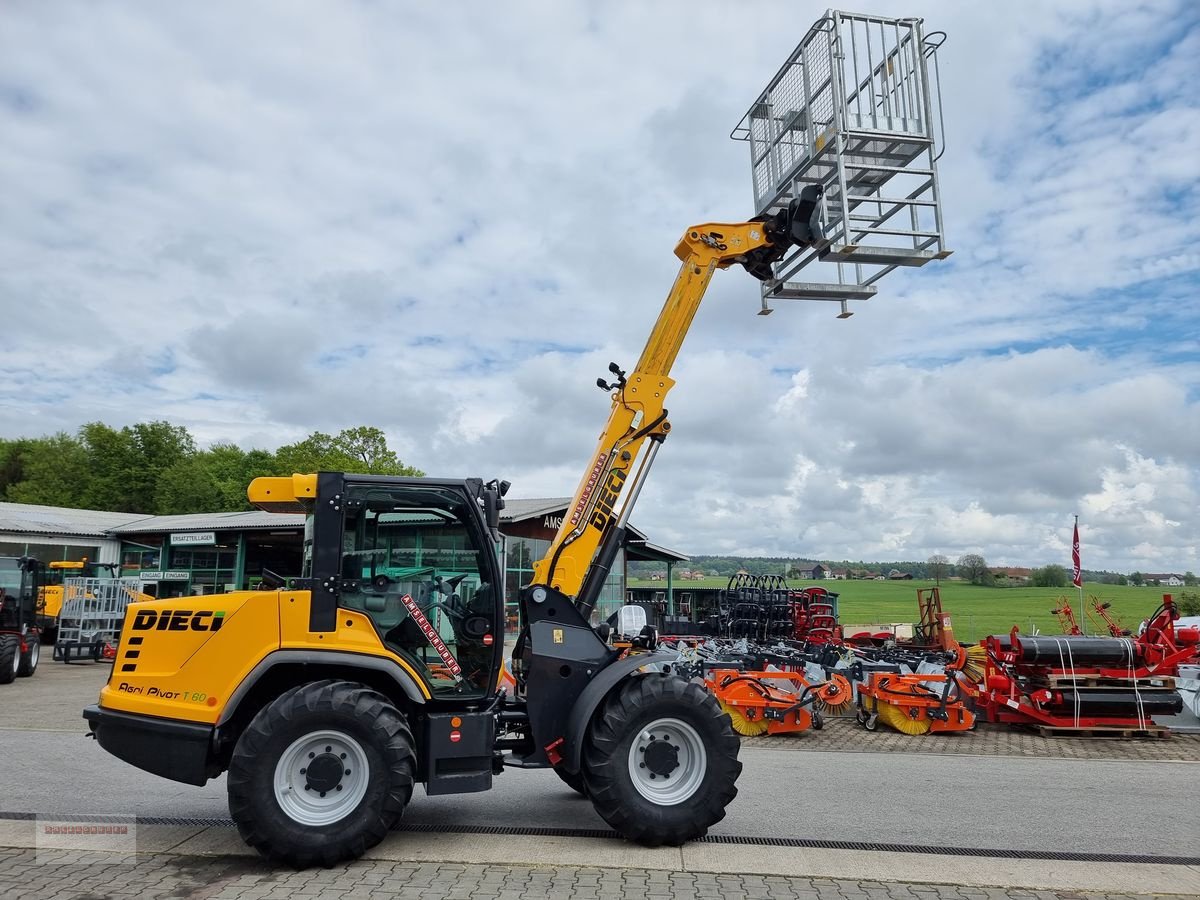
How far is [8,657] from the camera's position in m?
17.0

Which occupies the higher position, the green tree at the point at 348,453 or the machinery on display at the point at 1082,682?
the green tree at the point at 348,453

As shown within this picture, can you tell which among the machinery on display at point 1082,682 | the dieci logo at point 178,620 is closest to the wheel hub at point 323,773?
the dieci logo at point 178,620

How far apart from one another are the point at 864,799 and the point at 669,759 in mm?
2724

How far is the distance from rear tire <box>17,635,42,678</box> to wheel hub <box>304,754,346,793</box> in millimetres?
15648

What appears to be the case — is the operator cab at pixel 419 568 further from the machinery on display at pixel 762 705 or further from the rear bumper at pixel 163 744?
the machinery on display at pixel 762 705

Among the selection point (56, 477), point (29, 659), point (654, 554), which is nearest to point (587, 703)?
point (29, 659)

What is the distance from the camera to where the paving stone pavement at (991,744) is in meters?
11.3

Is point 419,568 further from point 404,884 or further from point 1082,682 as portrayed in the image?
point 1082,682

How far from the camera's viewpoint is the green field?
42.5 m

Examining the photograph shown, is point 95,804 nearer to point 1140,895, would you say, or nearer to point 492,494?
point 492,494

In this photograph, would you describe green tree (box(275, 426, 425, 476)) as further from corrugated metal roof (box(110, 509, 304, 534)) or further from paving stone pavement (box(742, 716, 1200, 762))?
paving stone pavement (box(742, 716, 1200, 762))

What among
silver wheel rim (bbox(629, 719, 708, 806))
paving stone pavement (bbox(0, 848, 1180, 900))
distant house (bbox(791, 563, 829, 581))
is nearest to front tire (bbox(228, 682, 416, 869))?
paving stone pavement (bbox(0, 848, 1180, 900))

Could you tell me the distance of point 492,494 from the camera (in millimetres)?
6762

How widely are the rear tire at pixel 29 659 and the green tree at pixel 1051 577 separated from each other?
→ 64.4 m
